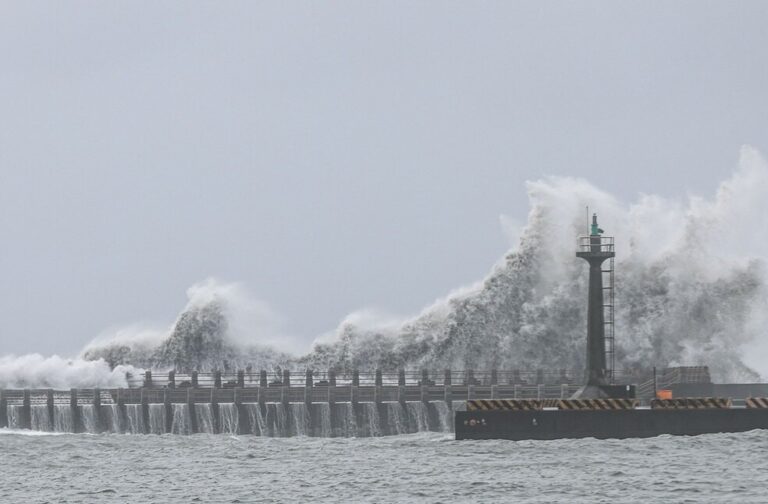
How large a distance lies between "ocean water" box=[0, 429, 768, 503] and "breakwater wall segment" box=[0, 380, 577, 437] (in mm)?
6983

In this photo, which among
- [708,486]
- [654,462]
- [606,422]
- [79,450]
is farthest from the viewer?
[79,450]

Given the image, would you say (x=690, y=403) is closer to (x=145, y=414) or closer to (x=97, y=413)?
(x=145, y=414)

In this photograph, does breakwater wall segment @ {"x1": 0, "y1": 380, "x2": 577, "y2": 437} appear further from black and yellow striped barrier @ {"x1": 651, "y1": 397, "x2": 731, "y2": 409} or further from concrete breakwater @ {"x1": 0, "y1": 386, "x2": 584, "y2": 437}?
black and yellow striped barrier @ {"x1": 651, "y1": 397, "x2": 731, "y2": 409}

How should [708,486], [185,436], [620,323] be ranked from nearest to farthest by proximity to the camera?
[708,486], [185,436], [620,323]

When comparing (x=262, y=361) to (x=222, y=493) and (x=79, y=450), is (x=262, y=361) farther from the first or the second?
(x=222, y=493)

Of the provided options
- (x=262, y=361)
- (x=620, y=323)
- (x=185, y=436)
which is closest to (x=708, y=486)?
(x=185, y=436)

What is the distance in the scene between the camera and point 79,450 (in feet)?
252

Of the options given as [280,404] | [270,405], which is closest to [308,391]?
[280,404]

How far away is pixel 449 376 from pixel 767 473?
2991 centimetres

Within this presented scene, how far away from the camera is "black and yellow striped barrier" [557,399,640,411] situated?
71.3 meters

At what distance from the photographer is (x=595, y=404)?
71.4 meters

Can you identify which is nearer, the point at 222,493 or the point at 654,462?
the point at 222,493

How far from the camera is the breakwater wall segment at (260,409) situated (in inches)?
3393

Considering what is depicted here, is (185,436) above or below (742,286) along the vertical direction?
below
